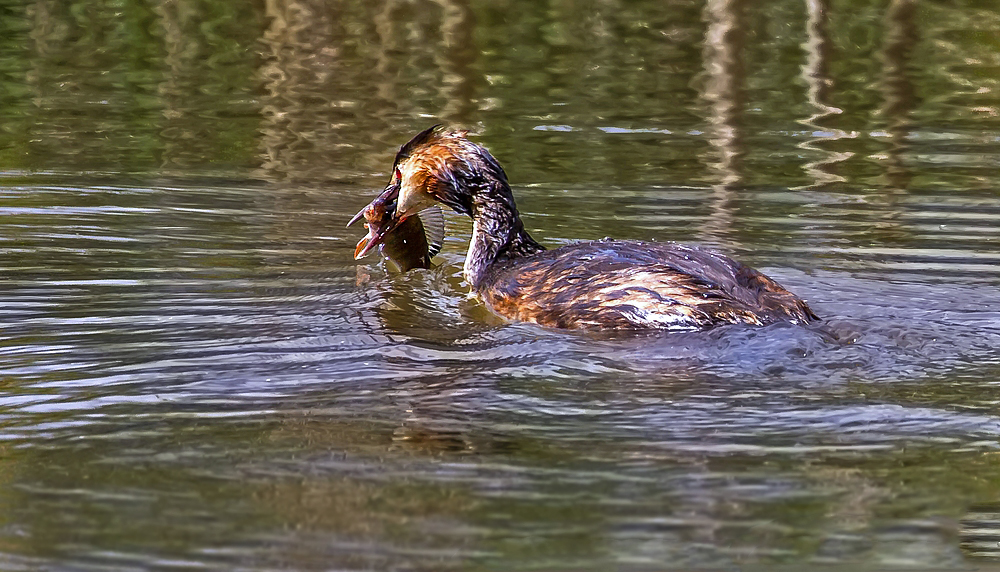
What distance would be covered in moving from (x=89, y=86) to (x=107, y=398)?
10066mm

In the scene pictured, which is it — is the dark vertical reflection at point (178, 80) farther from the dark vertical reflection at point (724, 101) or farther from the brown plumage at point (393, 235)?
the dark vertical reflection at point (724, 101)

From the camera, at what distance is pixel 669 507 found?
5.40 m

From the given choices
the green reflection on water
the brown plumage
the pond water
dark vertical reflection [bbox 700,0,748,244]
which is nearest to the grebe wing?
the pond water

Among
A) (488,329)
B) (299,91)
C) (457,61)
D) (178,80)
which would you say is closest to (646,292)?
(488,329)

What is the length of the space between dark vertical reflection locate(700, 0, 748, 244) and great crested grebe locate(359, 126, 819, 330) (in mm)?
1928

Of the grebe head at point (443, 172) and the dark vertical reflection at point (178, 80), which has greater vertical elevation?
the grebe head at point (443, 172)

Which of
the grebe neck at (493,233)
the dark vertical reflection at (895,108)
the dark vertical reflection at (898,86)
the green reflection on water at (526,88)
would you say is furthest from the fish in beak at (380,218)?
the dark vertical reflection at (898,86)

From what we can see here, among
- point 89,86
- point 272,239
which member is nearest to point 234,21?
point 89,86

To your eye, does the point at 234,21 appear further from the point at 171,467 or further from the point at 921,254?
the point at 171,467

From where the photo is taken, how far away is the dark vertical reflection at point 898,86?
12680 mm

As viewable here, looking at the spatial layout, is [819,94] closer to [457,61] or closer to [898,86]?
[898,86]

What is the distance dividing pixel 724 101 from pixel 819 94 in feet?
3.91

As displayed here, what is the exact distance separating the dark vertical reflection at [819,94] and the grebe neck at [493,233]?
382cm

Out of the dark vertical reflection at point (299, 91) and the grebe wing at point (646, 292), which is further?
the dark vertical reflection at point (299, 91)
